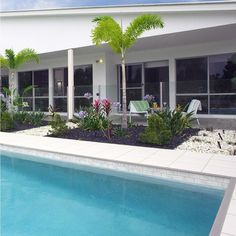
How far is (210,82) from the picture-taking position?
12789 mm

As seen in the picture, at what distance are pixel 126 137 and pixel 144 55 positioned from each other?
6.18 meters

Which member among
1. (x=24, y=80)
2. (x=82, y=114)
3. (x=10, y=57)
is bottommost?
(x=82, y=114)

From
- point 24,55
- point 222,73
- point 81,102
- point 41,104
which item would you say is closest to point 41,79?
point 41,104

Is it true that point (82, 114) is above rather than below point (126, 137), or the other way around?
above

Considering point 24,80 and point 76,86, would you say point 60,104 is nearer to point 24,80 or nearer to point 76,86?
point 76,86

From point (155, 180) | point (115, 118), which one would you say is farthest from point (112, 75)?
point (155, 180)

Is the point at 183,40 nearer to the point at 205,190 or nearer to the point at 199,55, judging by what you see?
the point at 199,55

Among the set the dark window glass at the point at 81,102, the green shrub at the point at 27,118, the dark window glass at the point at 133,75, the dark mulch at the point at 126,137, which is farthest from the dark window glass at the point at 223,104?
the green shrub at the point at 27,118

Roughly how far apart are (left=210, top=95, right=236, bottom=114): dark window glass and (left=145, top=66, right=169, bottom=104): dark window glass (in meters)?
1.91

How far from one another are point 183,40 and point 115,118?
4.34 m

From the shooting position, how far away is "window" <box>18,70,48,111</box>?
642 inches

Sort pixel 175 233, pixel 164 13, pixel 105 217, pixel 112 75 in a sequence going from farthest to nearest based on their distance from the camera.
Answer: pixel 112 75 < pixel 164 13 < pixel 105 217 < pixel 175 233

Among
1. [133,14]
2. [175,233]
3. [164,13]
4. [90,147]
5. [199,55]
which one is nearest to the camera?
[175,233]

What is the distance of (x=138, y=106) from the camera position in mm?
12469
